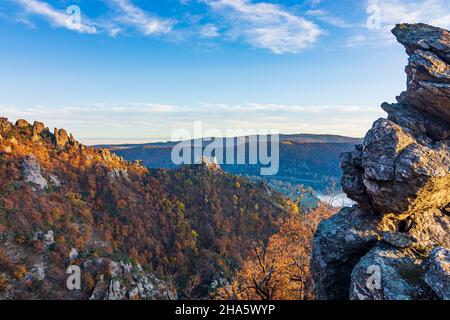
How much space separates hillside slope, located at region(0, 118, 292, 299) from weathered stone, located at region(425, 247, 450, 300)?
2233 inches

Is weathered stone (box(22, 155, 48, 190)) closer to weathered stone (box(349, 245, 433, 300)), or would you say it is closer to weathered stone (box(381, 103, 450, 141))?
weathered stone (box(381, 103, 450, 141))

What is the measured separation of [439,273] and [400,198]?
462 centimetres

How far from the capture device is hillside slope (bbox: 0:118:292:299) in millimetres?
86062

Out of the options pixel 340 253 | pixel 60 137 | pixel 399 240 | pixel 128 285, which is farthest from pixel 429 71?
pixel 60 137

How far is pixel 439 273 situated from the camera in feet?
37.1

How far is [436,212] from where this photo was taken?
1759 cm

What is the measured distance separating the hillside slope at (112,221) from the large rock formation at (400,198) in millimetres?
52134

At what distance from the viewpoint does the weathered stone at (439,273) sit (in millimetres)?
10906

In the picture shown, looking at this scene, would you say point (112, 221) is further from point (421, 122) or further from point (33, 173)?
point (421, 122)

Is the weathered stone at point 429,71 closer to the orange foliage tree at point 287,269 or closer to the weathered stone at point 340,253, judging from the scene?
the weathered stone at point 340,253

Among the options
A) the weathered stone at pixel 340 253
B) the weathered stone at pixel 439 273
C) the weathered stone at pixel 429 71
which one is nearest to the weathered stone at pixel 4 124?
the weathered stone at pixel 340 253

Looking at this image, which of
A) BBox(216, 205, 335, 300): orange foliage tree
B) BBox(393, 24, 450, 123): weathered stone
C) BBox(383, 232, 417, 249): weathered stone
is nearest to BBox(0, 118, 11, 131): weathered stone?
BBox(216, 205, 335, 300): orange foliage tree
